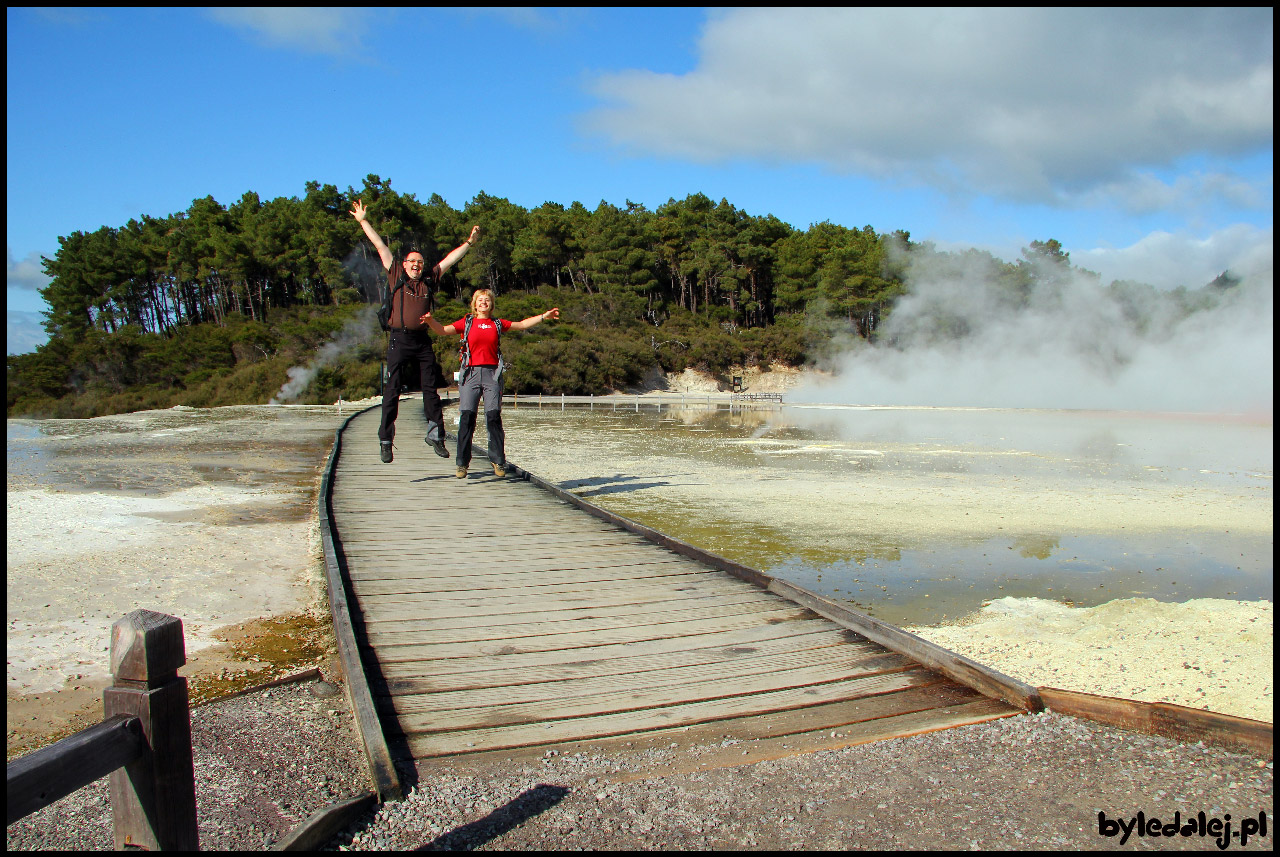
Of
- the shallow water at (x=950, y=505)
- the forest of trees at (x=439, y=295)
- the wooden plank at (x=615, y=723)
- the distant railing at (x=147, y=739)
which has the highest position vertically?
the forest of trees at (x=439, y=295)

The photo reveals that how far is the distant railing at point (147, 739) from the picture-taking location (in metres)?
1.84

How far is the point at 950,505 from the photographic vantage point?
1020 cm

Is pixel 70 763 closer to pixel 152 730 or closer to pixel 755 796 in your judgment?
pixel 152 730

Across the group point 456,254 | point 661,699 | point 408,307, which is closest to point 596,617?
point 661,699

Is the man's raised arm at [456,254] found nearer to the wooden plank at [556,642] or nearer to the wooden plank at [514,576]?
the wooden plank at [514,576]

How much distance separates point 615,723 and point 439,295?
57.4 metres

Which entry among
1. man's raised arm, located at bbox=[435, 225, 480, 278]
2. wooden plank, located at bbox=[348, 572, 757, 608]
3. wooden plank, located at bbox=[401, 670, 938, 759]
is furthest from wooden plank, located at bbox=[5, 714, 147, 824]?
man's raised arm, located at bbox=[435, 225, 480, 278]

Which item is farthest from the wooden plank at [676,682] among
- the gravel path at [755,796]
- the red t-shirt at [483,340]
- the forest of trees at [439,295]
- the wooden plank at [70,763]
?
the forest of trees at [439,295]

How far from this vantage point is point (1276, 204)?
2.40 m

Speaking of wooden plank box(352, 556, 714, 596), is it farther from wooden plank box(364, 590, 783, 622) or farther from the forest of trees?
the forest of trees

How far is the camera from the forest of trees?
138ft

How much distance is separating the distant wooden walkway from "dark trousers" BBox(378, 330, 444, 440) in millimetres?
1935

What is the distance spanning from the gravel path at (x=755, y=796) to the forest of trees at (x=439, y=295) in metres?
37.8

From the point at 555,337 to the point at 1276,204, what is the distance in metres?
45.5
